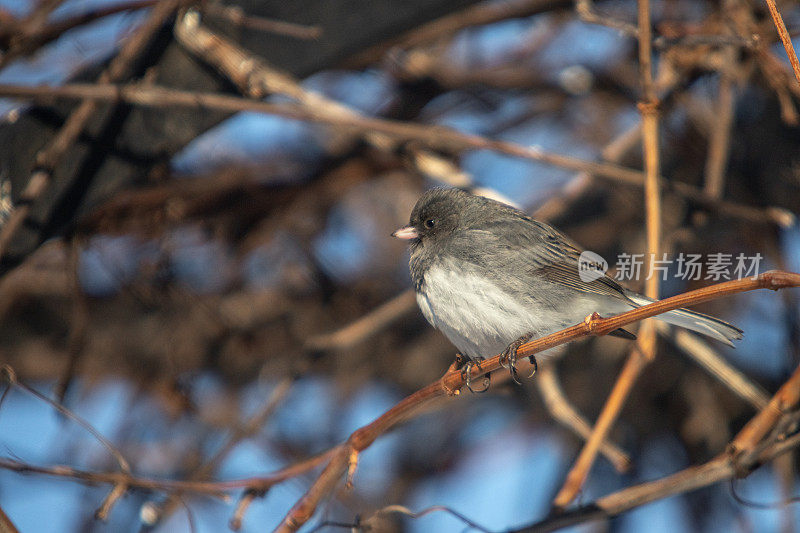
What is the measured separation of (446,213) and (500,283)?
1.43ft

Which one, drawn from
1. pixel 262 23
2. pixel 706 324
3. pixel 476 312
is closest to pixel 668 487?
pixel 706 324

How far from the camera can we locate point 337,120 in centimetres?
230

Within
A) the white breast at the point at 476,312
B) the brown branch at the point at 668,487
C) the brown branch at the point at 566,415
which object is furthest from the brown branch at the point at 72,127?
the brown branch at the point at 566,415

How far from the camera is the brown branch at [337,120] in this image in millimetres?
2215

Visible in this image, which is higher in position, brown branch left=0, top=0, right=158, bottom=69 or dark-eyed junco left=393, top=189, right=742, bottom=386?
brown branch left=0, top=0, right=158, bottom=69

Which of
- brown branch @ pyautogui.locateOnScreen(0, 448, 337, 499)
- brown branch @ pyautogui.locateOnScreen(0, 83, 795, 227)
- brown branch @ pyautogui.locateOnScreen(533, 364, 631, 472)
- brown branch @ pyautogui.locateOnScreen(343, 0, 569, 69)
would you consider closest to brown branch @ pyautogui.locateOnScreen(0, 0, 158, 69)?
brown branch @ pyautogui.locateOnScreen(0, 83, 795, 227)

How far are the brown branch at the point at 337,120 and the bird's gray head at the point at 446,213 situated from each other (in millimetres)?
188

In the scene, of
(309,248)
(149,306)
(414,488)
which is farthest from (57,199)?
(414,488)

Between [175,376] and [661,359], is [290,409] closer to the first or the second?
[175,376]

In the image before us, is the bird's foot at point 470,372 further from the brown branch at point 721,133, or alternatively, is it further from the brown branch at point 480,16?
the brown branch at point 480,16

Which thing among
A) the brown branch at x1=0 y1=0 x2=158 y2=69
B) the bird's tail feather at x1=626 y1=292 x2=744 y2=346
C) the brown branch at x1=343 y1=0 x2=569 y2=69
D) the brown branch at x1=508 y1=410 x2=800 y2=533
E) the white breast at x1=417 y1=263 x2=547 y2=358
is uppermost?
the brown branch at x1=0 y1=0 x2=158 y2=69

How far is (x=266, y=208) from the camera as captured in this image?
10.8 feet

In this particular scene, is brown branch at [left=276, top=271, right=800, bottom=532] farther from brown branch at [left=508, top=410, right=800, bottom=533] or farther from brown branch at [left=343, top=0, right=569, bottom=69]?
brown branch at [left=343, top=0, right=569, bottom=69]

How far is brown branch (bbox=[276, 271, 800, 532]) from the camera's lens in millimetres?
1218
